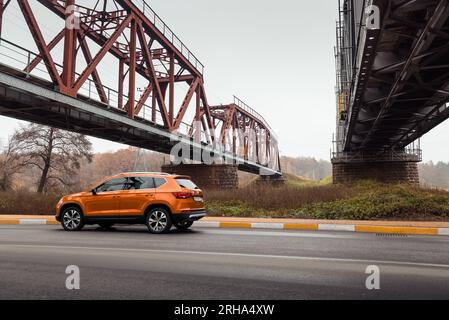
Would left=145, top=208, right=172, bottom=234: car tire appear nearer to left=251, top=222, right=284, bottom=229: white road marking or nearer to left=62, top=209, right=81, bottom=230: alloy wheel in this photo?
left=62, top=209, right=81, bottom=230: alloy wheel

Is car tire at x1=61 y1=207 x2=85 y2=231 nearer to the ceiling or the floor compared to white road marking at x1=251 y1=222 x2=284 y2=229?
nearer to the ceiling

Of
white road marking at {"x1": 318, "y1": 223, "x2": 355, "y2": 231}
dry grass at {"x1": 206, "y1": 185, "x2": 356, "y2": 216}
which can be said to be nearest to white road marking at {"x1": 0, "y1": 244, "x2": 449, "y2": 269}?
white road marking at {"x1": 318, "y1": 223, "x2": 355, "y2": 231}

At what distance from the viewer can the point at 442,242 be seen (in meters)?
8.25

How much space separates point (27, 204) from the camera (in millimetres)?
18875

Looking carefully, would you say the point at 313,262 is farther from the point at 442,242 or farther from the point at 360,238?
the point at 442,242

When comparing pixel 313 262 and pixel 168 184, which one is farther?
pixel 168 184

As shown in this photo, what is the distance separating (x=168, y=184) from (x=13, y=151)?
101 ft

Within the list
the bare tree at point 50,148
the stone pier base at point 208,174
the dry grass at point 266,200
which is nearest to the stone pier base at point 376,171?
the stone pier base at point 208,174

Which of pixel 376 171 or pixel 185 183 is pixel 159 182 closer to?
pixel 185 183

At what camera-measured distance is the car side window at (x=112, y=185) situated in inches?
412

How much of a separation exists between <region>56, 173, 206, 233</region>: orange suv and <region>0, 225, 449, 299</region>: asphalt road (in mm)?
1048

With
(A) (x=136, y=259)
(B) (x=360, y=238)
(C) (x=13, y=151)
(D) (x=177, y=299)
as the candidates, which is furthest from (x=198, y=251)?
(C) (x=13, y=151)

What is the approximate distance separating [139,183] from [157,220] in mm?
1200

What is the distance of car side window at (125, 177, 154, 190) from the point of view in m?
10.1
